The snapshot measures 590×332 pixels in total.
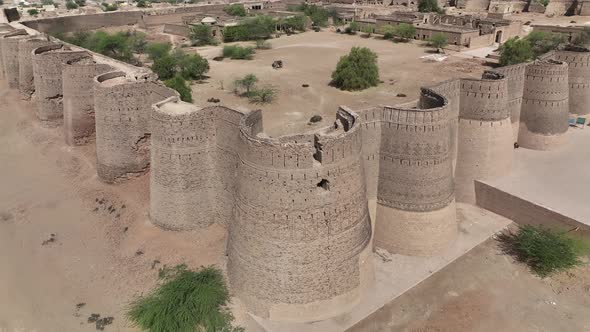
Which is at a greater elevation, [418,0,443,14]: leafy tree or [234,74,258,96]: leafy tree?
[418,0,443,14]: leafy tree

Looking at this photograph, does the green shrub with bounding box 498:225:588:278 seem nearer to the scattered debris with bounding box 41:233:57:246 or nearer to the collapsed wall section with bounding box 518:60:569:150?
the collapsed wall section with bounding box 518:60:569:150

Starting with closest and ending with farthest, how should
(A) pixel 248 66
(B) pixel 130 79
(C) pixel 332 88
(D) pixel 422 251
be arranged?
(D) pixel 422 251 → (B) pixel 130 79 → (C) pixel 332 88 → (A) pixel 248 66

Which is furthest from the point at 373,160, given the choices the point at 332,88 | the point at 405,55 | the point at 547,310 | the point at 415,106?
the point at 405,55

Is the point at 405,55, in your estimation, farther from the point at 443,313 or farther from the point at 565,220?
the point at 443,313

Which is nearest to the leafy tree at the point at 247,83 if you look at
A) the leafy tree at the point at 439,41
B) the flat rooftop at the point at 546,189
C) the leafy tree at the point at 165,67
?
the leafy tree at the point at 165,67

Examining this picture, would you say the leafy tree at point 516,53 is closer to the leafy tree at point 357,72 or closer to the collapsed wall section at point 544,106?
the collapsed wall section at point 544,106

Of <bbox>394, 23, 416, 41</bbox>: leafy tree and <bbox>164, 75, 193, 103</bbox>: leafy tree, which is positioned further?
<bbox>394, 23, 416, 41</bbox>: leafy tree

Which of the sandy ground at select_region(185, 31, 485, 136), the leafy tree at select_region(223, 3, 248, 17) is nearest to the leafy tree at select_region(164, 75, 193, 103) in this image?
the sandy ground at select_region(185, 31, 485, 136)
